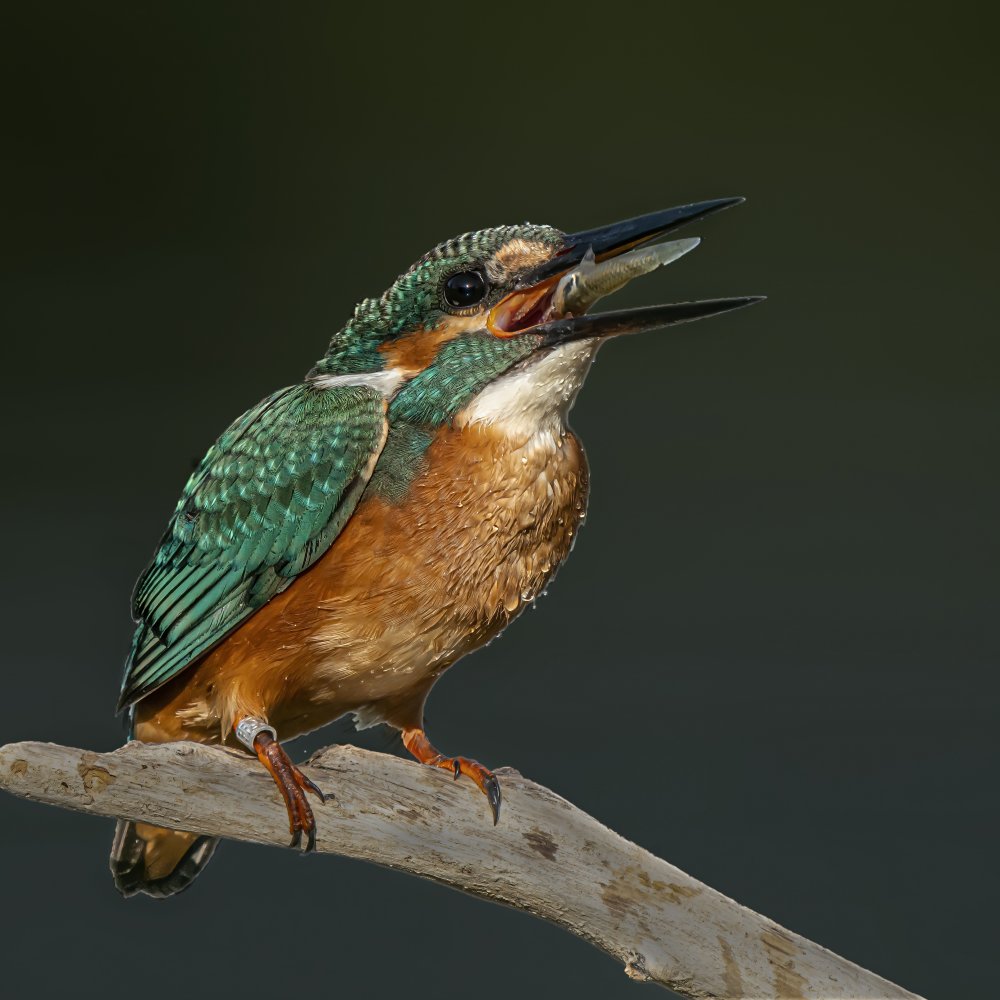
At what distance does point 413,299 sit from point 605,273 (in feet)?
0.75

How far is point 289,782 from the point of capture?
4.81ft

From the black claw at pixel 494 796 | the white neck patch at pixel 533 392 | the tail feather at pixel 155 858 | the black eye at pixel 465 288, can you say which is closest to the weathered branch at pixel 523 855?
the black claw at pixel 494 796

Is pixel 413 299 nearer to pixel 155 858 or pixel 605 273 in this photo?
pixel 605 273

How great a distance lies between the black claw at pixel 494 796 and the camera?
1532mm

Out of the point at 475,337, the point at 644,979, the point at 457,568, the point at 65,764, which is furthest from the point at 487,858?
the point at 475,337

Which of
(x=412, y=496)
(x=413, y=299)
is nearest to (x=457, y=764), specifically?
(x=412, y=496)

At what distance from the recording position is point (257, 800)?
148 cm

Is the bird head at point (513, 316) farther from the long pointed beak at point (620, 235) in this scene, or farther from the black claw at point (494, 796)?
the black claw at point (494, 796)

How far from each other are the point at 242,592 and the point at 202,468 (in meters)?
0.21

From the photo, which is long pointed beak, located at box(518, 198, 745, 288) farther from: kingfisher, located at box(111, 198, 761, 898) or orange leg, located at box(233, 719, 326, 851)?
orange leg, located at box(233, 719, 326, 851)

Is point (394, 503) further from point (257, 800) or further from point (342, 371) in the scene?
point (257, 800)

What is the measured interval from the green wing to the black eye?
14 centimetres

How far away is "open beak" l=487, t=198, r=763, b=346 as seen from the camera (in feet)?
4.66

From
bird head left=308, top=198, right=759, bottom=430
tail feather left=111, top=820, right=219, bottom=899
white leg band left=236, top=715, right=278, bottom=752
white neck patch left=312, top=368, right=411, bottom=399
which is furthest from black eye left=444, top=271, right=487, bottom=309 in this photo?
A: tail feather left=111, top=820, right=219, bottom=899
